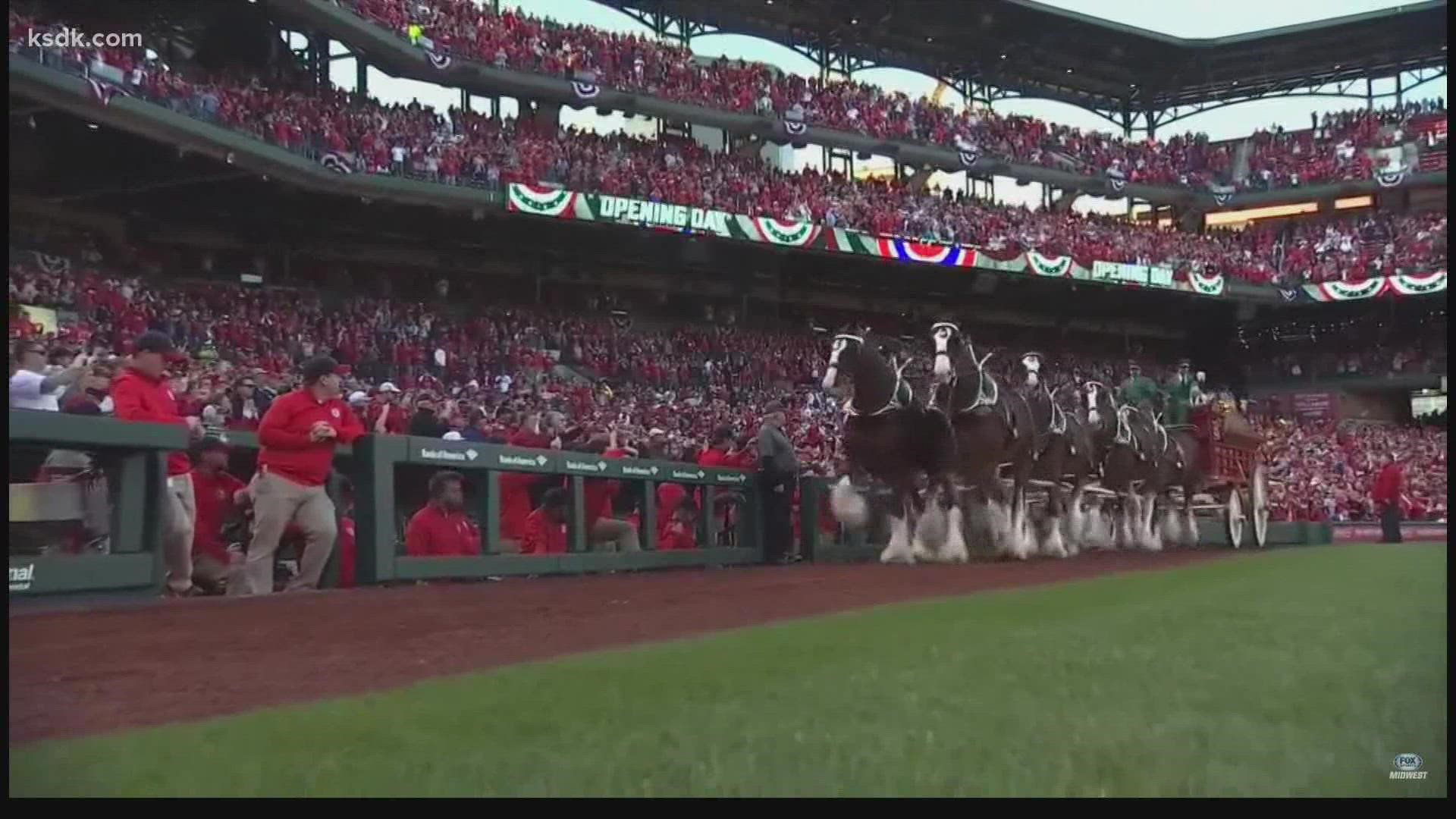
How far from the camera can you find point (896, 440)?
12617mm

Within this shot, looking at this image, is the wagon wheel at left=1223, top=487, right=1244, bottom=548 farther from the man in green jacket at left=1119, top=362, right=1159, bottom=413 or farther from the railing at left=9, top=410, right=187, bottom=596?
the railing at left=9, top=410, right=187, bottom=596

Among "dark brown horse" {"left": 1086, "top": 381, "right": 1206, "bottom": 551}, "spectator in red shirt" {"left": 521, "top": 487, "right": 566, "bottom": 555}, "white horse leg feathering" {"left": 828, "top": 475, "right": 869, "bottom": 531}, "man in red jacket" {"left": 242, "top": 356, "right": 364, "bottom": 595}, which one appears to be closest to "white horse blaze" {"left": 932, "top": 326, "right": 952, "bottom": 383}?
"white horse leg feathering" {"left": 828, "top": 475, "right": 869, "bottom": 531}

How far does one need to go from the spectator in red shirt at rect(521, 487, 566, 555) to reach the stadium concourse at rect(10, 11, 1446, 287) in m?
6.93

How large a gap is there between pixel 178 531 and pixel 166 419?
700 mm

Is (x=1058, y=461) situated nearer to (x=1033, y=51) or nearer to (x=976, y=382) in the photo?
(x=976, y=382)

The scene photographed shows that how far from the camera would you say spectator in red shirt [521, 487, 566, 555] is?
427 inches

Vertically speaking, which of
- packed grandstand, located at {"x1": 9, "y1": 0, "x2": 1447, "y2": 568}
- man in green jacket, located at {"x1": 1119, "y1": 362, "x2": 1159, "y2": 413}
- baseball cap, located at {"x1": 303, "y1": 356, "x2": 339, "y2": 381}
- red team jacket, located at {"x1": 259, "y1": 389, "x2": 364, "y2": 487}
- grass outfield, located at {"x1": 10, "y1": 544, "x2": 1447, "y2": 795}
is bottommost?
grass outfield, located at {"x1": 10, "y1": 544, "x2": 1447, "y2": 795}

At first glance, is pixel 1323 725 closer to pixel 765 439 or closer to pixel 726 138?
pixel 765 439

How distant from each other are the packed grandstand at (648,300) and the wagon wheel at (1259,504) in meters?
1.78

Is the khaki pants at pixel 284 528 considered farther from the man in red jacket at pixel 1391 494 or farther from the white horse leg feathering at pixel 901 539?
the man in red jacket at pixel 1391 494

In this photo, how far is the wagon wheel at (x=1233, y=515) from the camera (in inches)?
727

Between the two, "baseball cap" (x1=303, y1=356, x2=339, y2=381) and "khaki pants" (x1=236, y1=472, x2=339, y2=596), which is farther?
"baseball cap" (x1=303, y1=356, x2=339, y2=381)

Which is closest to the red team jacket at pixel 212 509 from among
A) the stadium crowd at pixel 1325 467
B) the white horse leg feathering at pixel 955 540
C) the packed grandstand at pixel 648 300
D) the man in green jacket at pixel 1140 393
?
the packed grandstand at pixel 648 300

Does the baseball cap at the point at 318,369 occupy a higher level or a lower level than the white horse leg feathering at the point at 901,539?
higher
